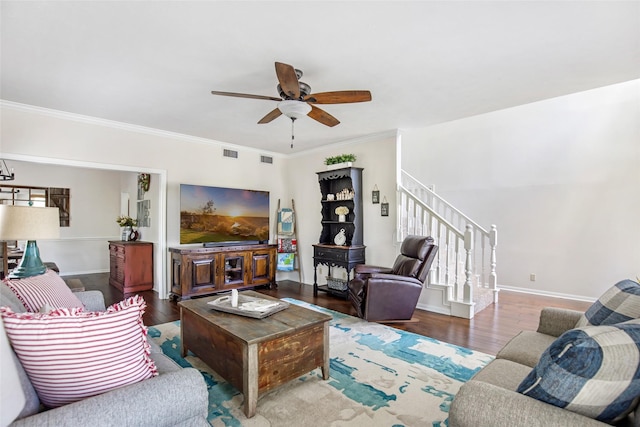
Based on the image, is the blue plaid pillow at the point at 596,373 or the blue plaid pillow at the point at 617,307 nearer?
the blue plaid pillow at the point at 596,373

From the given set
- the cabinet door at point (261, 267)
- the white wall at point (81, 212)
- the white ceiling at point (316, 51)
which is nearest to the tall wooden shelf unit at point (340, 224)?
the cabinet door at point (261, 267)

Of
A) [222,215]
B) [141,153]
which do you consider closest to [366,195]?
[222,215]

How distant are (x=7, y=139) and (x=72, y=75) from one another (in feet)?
5.24

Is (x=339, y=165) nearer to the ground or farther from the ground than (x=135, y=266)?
farther from the ground

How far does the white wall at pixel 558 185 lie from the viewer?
14.8 ft

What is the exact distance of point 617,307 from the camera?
1.53 meters

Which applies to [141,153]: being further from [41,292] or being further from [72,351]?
[72,351]

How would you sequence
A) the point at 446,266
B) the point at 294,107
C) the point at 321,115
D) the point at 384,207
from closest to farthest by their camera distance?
the point at 294,107 < the point at 321,115 < the point at 446,266 < the point at 384,207

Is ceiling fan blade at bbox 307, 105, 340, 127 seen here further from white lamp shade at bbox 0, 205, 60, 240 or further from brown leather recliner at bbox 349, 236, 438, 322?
white lamp shade at bbox 0, 205, 60, 240

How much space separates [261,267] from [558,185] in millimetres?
5143

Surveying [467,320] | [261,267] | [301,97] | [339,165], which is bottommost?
[467,320]

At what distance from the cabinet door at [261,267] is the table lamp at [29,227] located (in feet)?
10.0

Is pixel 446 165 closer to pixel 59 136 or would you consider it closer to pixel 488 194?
pixel 488 194

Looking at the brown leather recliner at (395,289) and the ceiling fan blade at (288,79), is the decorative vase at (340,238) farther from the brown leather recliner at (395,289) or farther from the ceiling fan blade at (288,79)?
the ceiling fan blade at (288,79)
